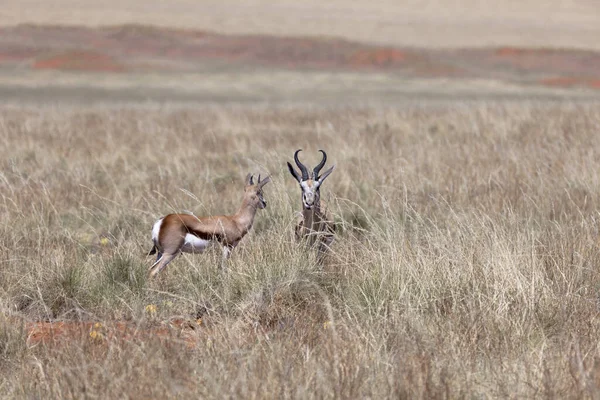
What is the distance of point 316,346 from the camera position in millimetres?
4922

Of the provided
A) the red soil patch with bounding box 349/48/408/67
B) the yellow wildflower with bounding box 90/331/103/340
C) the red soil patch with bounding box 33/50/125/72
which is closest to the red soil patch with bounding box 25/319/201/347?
the yellow wildflower with bounding box 90/331/103/340

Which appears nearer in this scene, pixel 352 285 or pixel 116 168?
pixel 352 285

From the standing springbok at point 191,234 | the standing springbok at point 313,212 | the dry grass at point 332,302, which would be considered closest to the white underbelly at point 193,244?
the standing springbok at point 191,234

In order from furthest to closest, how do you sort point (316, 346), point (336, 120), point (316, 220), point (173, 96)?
point (173, 96) → point (336, 120) → point (316, 220) → point (316, 346)

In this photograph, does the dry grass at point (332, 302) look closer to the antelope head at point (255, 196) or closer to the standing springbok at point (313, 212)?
the standing springbok at point (313, 212)

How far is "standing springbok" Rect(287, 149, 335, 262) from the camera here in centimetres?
679

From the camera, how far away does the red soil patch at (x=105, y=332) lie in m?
4.98

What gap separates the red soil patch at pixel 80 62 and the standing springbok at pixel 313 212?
63.6 metres

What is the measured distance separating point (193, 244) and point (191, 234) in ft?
0.26

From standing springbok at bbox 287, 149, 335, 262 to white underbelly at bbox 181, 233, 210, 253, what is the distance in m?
0.77

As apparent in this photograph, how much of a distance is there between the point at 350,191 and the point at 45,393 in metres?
6.80

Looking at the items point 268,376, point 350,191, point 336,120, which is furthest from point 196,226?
point 336,120

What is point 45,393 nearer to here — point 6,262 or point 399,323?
point 399,323

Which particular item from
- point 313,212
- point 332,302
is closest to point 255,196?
point 313,212
